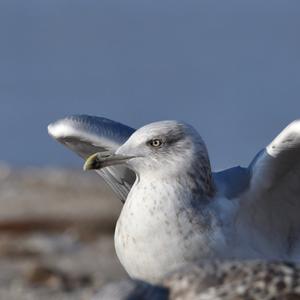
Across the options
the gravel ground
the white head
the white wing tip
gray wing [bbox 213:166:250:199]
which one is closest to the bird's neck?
the white head

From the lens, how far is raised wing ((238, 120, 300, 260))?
1053cm

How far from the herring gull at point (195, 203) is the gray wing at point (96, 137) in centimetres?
41

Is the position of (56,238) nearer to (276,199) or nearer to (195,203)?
(276,199)

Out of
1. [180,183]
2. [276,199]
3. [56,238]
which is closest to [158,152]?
[180,183]

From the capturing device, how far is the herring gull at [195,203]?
10.1 m

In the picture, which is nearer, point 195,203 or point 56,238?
point 195,203

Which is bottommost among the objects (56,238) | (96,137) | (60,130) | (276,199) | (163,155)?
(56,238)

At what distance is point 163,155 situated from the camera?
412 inches

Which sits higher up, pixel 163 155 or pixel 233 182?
pixel 163 155

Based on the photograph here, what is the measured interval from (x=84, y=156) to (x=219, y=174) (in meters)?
1.15

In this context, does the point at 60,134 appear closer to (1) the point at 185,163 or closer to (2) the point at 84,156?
(2) the point at 84,156

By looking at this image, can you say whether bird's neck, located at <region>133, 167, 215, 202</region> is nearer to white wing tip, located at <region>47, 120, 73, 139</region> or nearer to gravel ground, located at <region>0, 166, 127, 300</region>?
white wing tip, located at <region>47, 120, 73, 139</region>

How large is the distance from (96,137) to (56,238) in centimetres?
555

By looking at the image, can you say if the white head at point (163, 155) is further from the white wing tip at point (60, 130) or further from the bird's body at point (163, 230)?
the white wing tip at point (60, 130)
